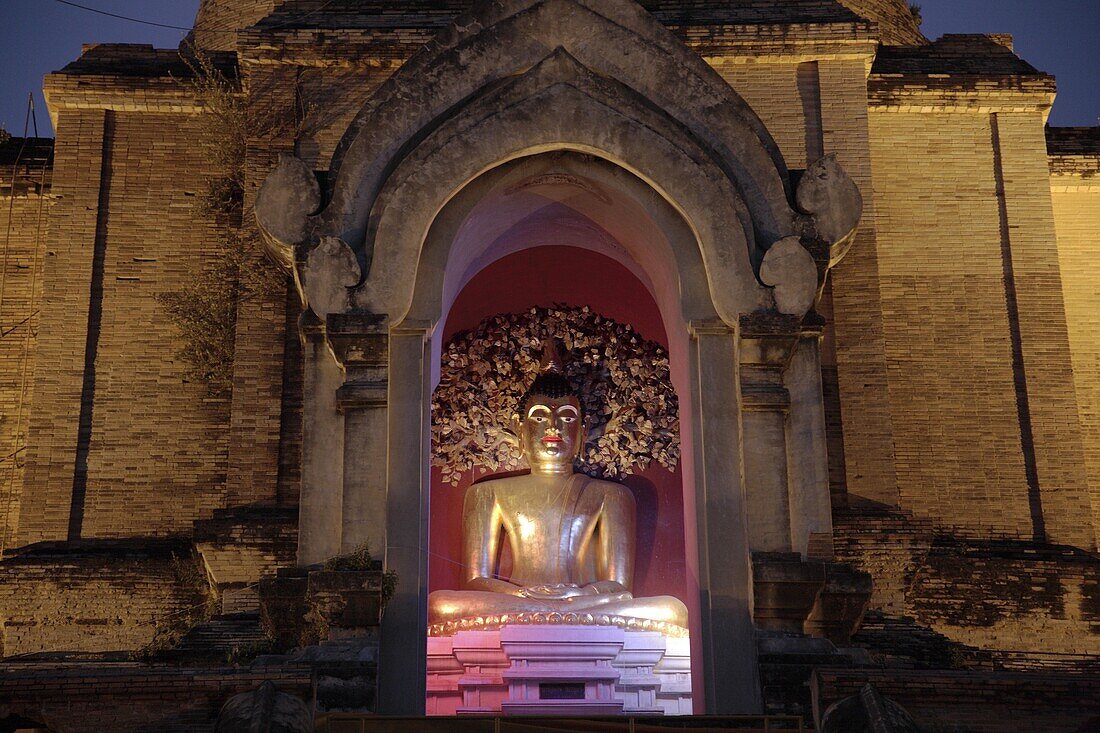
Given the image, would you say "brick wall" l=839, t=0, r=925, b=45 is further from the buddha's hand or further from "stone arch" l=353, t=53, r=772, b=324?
the buddha's hand

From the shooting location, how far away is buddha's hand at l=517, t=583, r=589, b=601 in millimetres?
14477

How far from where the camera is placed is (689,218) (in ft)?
40.0

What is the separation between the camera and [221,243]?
16.4m

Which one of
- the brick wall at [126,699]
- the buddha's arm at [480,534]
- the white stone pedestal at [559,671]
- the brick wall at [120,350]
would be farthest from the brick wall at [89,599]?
the brick wall at [126,699]

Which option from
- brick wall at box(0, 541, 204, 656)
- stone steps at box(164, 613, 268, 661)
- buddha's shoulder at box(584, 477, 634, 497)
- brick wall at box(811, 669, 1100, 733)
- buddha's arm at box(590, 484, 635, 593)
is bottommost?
brick wall at box(811, 669, 1100, 733)

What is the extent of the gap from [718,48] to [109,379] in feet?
24.9

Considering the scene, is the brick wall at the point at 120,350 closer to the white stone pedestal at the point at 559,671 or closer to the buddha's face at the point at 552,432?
the buddha's face at the point at 552,432

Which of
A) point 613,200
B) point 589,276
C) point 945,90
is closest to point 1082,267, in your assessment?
point 945,90

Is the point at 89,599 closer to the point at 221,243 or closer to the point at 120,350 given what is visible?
the point at 120,350

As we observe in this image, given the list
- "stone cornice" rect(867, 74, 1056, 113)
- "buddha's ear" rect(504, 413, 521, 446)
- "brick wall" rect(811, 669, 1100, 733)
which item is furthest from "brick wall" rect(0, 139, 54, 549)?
"brick wall" rect(811, 669, 1100, 733)

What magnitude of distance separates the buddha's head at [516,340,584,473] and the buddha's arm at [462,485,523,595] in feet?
2.13

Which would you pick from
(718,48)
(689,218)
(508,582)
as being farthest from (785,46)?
(508,582)

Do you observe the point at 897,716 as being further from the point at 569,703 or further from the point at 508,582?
the point at 508,582

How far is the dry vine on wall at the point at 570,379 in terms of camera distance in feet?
52.2
